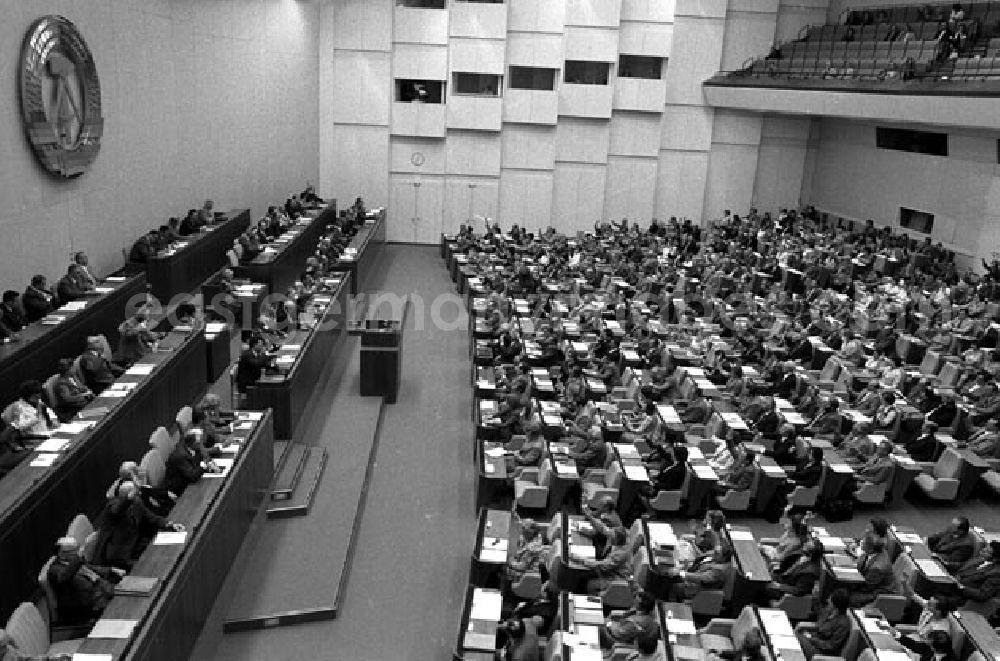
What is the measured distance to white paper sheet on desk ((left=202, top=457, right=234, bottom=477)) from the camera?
8.16 meters

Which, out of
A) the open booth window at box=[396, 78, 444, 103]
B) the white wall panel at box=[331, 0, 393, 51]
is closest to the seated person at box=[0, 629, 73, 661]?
the open booth window at box=[396, 78, 444, 103]

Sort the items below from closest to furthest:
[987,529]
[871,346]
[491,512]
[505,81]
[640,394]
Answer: [491,512], [987,529], [640,394], [871,346], [505,81]

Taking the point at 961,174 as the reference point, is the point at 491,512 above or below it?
below

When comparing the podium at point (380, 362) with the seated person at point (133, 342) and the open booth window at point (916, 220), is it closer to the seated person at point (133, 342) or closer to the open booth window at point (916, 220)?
the seated person at point (133, 342)

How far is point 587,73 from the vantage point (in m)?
26.6

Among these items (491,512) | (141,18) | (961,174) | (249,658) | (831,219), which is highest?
(141,18)

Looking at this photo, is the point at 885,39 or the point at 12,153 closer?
the point at 12,153

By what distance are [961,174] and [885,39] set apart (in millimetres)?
5073

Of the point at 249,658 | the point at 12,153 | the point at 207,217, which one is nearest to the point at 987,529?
the point at 249,658

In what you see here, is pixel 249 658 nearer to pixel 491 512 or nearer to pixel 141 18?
pixel 491 512

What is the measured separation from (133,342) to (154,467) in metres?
3.19

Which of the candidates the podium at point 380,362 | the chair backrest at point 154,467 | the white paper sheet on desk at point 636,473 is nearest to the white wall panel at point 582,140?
the podium at point 380,362

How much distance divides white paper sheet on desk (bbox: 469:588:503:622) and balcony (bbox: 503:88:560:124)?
826 inches

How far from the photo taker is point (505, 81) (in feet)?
85.8
